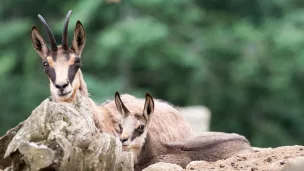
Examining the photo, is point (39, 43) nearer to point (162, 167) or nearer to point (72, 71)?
point (72, 71)

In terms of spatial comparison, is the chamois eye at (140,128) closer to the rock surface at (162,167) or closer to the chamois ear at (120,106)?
the chamois ear at (120,106)

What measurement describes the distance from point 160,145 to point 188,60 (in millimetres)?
16876

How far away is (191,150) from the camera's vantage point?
33.0ft

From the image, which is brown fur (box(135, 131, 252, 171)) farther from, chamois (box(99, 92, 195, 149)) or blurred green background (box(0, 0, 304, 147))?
blurred green background (box(0, 0, 304, 147))

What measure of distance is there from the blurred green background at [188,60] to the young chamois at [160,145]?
50.8 feet

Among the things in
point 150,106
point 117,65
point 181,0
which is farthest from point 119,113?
point 117,65

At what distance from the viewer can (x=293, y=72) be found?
93.0 feet

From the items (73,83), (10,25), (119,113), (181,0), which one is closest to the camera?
(73,83)

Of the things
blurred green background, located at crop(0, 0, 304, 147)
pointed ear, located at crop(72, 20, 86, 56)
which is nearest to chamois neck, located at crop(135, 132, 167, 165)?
pointed ear, located at crop(72, 20, 86, 56)

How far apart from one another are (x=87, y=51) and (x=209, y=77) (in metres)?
4.03

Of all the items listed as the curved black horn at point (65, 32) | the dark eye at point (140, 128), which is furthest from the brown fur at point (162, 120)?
the curved black horn at point (65, 32)

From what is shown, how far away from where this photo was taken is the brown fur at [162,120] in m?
10.6

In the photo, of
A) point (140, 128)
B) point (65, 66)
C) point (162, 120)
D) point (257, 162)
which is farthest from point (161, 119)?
point (257, 162)

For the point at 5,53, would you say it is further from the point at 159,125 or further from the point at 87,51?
the point at 159,125
